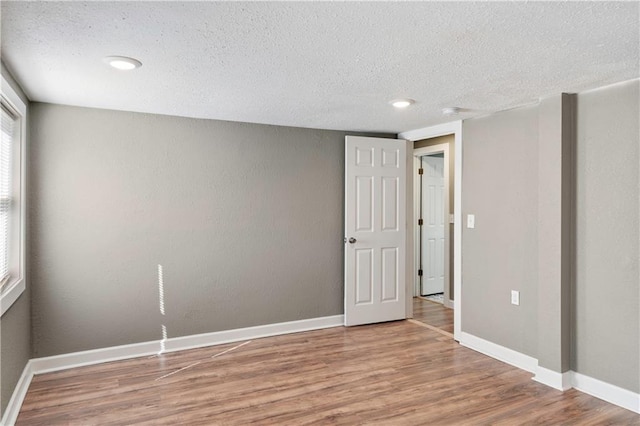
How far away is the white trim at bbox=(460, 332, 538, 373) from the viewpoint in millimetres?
3396

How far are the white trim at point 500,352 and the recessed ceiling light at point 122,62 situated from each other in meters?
3.57

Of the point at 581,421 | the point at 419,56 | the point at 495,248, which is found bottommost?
Answer: the point at 581,421

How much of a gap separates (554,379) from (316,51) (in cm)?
287

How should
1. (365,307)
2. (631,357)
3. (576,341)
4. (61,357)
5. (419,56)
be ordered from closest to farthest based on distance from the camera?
(419,56) < (631,357) < (576,341) < (61,357) < (365,307)

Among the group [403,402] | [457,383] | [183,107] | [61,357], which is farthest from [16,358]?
[457,383]

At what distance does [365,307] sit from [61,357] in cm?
291

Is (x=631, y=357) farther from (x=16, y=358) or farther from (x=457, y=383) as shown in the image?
(x=16, y=358)

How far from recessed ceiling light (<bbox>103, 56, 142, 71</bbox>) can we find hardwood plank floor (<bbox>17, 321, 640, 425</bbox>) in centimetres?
217

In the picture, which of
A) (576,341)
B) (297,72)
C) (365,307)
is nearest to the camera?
(297,72)

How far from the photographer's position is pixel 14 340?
2.75 m

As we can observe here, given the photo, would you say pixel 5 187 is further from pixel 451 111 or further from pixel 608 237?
pixel 608 237

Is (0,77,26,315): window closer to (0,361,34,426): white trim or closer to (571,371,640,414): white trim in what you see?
(0,361,34,426): white trim

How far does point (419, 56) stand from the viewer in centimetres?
232

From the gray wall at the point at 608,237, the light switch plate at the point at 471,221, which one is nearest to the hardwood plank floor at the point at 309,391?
the gray wall at the point at 608,237
